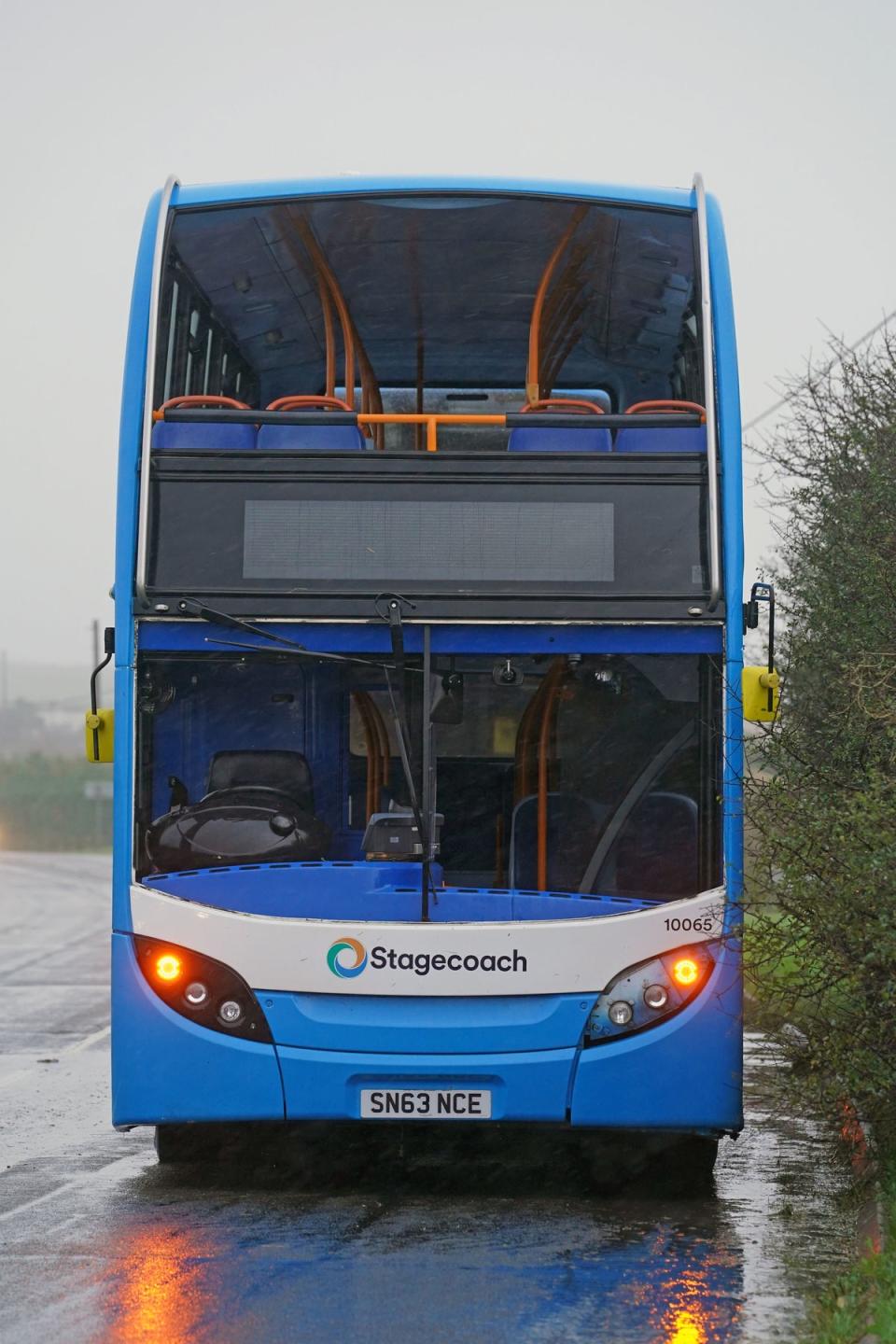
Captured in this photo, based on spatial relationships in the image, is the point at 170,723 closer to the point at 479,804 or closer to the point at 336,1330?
the point at 479,804

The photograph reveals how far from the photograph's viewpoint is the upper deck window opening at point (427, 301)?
A: 9109 millimetres

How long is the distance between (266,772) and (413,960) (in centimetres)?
145

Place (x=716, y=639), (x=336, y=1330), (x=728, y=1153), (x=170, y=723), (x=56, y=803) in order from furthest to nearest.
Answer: (x=56, y=803)
(x=728, y=1153)
(x=170, y=723)
(x=716, y=639)
(x=336, y=1330)

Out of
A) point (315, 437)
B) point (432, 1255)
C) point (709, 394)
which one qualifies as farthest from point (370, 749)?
point (432, 1255)

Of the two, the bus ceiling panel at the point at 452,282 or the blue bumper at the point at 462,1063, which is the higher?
the bus ceiling panel at the point at 452,282

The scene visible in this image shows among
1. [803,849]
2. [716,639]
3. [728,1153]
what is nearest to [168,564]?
[716,639]

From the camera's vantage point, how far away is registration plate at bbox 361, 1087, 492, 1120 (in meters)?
7.95

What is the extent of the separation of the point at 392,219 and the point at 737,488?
2.22 meters

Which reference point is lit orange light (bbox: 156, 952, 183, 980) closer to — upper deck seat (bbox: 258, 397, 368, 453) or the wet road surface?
the wet road surface

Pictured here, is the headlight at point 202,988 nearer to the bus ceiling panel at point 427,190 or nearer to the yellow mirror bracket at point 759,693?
the yellow mirror bracket at point 759,693

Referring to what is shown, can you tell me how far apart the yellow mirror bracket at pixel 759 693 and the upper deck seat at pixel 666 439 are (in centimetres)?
97

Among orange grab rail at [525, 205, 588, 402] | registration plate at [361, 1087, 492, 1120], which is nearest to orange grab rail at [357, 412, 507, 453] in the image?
orange grab rail at [525, 205, 588, 402]

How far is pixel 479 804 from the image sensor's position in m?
8.88

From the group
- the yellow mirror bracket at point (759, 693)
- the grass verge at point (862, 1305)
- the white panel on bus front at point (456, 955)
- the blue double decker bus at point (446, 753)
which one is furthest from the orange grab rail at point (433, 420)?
the grass verge at point (862, 1305)
